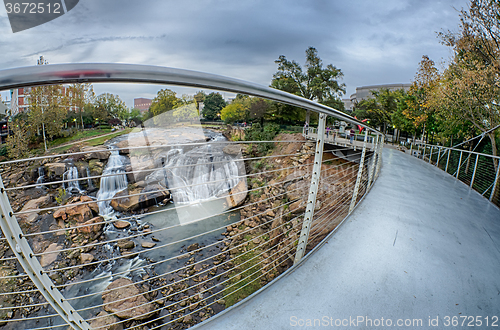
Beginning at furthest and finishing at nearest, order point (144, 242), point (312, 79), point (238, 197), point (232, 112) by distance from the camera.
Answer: point (312, 79) → point (232, 112) → point (238, 197) → point (144, 242)

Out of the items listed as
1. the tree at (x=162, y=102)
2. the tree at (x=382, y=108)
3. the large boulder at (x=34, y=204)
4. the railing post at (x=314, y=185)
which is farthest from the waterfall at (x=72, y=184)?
the tree at (x=382, y=108)

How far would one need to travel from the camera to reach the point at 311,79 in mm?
29828

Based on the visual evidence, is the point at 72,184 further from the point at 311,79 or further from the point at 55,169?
the point at 311,79

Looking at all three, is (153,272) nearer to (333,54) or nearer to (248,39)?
(248,39)

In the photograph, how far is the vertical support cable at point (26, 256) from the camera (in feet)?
2.48

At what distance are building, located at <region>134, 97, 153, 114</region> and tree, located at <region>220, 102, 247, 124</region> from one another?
440 inches

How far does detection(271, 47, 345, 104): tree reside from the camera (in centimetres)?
2822

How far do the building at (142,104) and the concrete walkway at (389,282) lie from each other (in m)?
14.3

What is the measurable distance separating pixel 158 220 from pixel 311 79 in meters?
25.7

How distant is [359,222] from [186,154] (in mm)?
17864

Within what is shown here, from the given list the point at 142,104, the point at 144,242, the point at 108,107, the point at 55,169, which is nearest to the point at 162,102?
the point at 142,104

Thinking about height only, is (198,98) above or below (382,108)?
below

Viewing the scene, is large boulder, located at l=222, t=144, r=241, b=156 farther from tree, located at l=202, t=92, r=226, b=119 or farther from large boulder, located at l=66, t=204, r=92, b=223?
large boulder, located at l=66, t=204, r=92, b=223

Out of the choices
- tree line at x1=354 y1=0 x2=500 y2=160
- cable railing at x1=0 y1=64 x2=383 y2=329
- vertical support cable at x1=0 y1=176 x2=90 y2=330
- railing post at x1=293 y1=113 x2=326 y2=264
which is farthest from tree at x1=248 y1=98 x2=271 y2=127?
vertical support cable at x1=0 y1=176 x2=90 y2=330
